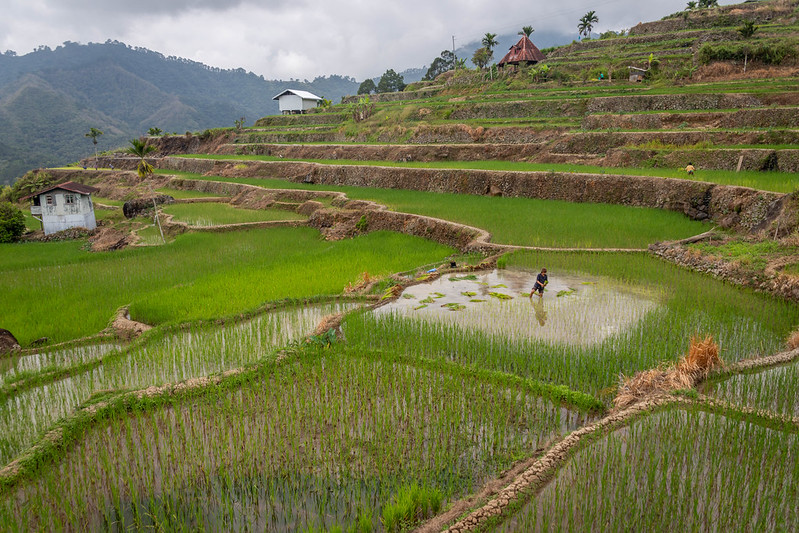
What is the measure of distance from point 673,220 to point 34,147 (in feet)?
257

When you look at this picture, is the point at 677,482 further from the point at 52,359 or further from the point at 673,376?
the point at 52,359

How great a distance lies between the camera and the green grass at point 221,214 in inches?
730

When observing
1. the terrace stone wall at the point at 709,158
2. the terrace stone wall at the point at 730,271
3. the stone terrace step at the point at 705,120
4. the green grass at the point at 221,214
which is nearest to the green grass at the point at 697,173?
the terrace stone wall at the point at 709,158

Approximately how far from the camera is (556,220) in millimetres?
13367

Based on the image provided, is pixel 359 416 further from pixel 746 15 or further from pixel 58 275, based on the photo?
pixel 746 15

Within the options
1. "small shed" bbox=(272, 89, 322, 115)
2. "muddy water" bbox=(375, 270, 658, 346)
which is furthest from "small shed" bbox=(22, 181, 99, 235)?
"small shed" bbox=(272, 89, 322, 115)

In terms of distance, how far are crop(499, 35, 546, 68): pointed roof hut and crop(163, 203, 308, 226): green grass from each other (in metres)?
24.2

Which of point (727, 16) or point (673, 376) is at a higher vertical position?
point (727, 16)

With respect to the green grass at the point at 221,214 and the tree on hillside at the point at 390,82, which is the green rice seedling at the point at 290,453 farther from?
the tree on hillside at the point at 390,82

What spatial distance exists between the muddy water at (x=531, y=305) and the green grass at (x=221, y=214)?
10.7 metres

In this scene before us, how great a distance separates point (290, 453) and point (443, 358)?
2.35 metres

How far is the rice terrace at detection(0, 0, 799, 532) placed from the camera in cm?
386

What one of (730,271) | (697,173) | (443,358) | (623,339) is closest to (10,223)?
(443,358)

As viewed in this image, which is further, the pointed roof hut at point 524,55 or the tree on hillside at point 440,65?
the tree on hillside at point 440,65
